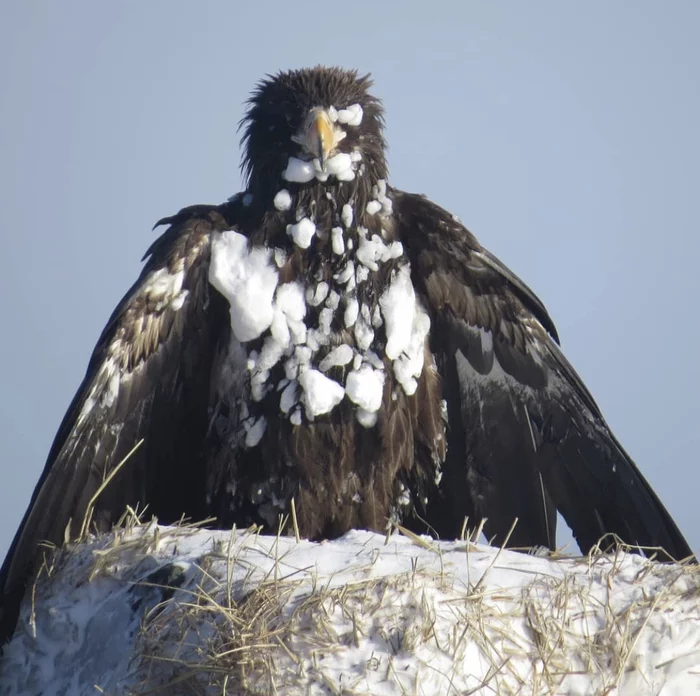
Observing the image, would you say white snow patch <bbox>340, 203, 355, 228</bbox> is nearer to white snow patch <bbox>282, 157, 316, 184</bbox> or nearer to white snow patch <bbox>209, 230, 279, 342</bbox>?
white snow patch <bbox>282, 157, 316, 184</bbox>

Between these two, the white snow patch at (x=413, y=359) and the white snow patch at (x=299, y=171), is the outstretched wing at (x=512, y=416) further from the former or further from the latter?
the white snow patch at (x=299, y=171)

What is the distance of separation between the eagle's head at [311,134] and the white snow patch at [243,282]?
45cm

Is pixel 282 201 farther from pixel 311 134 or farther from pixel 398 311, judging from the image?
pixel 398 311

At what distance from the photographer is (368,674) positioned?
384cm

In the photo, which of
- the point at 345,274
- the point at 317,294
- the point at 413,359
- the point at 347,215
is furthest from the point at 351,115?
the point at 413,359

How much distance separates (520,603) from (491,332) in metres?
2.47

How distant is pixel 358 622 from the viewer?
13.0ft

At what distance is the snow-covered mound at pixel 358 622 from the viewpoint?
12.8 feet

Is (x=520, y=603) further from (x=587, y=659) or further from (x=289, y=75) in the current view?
(x=289, y=75)

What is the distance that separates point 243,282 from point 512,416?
1.78 m

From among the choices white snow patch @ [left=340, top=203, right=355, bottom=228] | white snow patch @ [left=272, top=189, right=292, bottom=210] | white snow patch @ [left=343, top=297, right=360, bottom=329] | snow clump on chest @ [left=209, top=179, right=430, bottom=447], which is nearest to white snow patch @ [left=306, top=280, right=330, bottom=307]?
snow clump on chest @ [left=209, top=179, right=430, bottom=447]

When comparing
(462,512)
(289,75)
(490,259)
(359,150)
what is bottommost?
(462,512)

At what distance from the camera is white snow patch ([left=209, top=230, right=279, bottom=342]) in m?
5.99

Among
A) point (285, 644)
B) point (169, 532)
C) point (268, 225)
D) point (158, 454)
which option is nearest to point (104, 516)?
point (158, 454)
